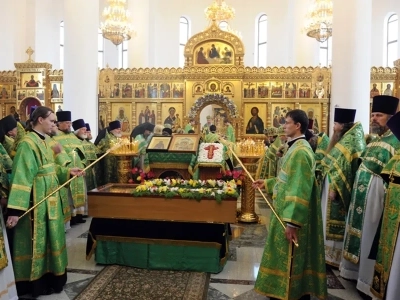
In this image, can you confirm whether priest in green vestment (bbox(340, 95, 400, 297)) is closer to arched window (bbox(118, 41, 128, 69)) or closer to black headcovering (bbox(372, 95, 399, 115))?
black headcovering (bbox(372, 95, 399, 115))

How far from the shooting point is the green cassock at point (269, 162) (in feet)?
25.3

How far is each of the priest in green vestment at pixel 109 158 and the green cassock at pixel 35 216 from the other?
162 inches

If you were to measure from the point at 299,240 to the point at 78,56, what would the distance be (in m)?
8.53

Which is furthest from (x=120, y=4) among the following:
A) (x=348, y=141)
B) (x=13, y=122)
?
(x=348, y=141)

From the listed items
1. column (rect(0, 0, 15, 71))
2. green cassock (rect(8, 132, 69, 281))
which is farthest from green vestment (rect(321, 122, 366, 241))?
column (rect(0, 0, 15, 71))

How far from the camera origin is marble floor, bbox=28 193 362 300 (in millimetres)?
3758

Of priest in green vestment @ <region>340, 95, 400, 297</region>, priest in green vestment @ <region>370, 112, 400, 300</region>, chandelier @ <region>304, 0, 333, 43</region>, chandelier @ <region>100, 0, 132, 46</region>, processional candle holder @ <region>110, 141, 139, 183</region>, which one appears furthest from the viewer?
chandelier @ <region>100, 0, 132, 46</region>

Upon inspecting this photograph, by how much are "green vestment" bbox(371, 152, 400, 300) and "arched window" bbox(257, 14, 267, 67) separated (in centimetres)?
1912

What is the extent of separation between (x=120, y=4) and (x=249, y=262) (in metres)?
12.7

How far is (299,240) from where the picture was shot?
3.19 meters

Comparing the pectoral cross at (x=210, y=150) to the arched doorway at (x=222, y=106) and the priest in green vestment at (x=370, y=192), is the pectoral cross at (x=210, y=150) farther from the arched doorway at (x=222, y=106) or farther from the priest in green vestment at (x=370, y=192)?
the arched doorway at (x=222, y=106)

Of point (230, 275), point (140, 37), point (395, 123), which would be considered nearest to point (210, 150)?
point (230, 275)

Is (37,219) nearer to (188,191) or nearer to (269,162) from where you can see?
(188,191)

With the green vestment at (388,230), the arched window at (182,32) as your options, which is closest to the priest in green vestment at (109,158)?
the green vestment at (388,230)
